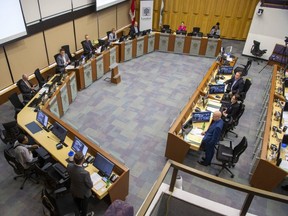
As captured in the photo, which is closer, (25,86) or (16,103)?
(16,103)

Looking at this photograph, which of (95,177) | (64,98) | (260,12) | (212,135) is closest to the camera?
(95,177)

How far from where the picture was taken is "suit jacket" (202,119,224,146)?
559cm

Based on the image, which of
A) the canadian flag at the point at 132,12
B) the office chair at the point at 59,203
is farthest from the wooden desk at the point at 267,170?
the canadian flag at the point at 132,12

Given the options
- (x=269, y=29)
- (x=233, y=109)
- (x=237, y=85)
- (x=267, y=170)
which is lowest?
(x=267, y=170)

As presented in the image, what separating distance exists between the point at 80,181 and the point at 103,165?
0.68 metres

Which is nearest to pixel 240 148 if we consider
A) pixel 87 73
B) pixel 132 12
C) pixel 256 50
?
pixel 87 73

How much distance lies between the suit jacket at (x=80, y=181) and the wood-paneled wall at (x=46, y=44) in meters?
5.28

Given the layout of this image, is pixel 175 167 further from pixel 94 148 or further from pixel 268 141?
pixel 268 141

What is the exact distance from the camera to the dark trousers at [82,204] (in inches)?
181

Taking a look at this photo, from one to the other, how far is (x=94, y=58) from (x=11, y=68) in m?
2.81

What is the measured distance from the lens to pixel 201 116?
6500 millimetres

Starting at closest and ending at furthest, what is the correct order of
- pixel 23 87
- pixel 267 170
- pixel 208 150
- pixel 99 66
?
1. pixel 267 170
2. pixel 208 150
3. pixel 23 87
4. pixel 99 66

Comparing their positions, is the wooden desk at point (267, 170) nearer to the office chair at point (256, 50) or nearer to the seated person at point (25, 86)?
the office chair at point (256, 50)

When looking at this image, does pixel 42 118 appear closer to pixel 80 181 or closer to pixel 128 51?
pixel 80 181
